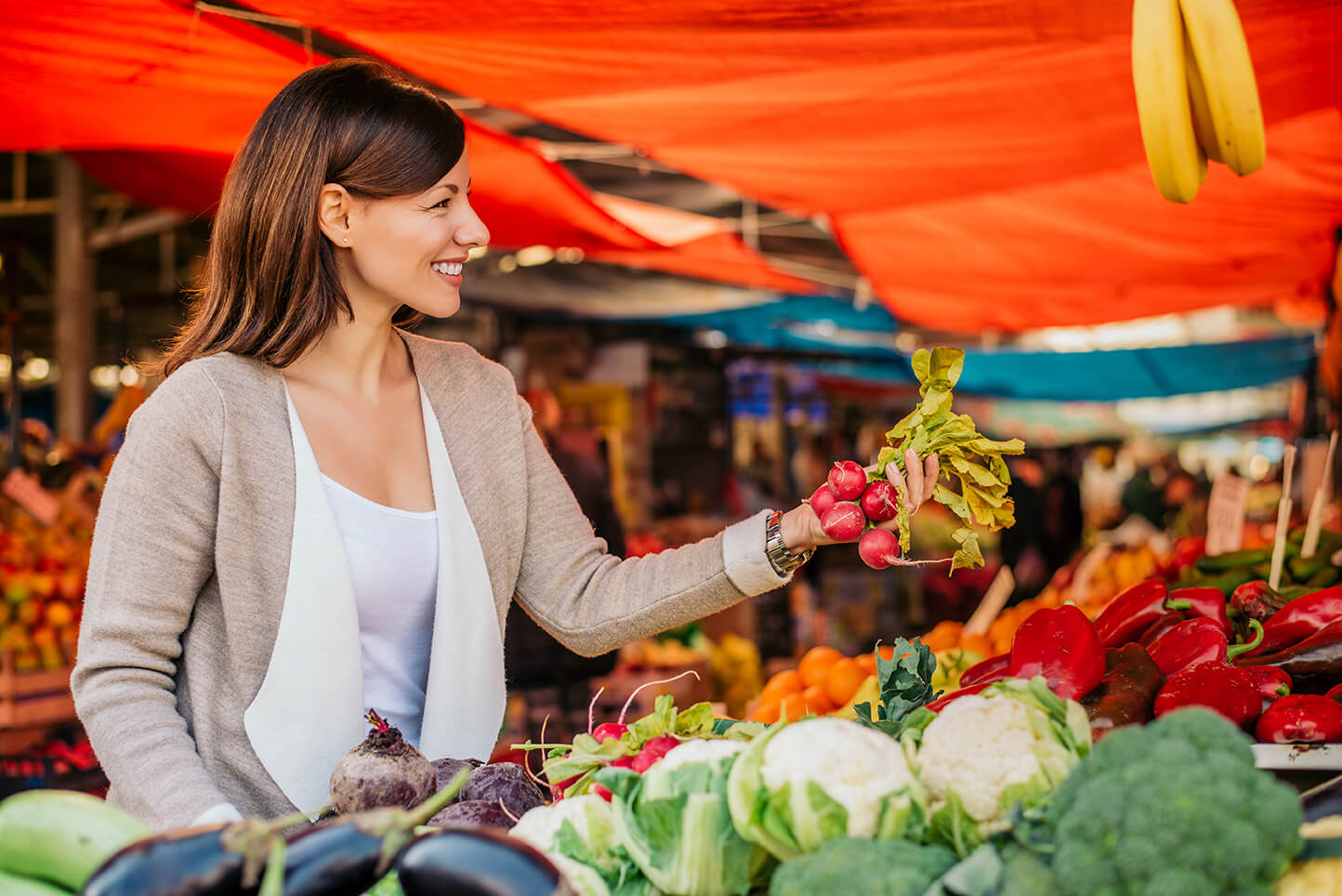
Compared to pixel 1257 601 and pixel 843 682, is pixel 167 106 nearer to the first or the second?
pixel 843 682

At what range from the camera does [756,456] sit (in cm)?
1062

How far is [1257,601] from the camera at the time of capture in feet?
8.17

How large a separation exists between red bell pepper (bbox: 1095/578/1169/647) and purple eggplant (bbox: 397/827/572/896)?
4.97ft

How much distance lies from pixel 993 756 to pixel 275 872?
793mm

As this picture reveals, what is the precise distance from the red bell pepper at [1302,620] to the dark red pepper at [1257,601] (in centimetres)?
12

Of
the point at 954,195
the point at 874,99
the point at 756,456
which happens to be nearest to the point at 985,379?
the point at 756,456

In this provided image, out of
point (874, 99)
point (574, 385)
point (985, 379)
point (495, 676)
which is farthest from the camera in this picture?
point (985, 379)

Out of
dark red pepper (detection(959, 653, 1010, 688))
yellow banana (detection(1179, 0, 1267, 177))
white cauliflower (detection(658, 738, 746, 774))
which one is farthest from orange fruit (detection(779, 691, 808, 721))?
yellow banana (detection(1179, 0, 1267, 177))

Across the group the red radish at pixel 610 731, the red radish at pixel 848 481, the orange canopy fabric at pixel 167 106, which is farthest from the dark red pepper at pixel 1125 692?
the orange canopy fabric at pixel 167 106

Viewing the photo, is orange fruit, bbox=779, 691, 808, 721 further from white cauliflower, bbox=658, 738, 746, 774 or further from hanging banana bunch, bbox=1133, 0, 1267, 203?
hanging banana bunch, bbox=1133, 0, 1267, 203

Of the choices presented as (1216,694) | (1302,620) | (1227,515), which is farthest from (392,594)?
(1227,515)

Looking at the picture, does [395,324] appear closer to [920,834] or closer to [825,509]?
[825,509]

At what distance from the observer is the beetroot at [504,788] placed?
1.63 meters

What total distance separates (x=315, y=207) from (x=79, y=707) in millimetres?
858
